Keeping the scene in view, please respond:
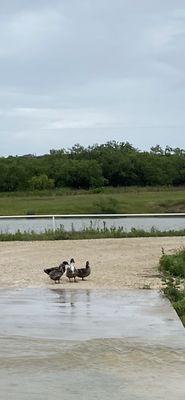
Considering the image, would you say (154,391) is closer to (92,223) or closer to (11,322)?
(11,322)

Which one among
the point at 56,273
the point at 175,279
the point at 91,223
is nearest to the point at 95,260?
the point at 56,273

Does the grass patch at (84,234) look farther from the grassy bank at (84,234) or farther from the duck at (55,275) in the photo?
the duck at (55,275)

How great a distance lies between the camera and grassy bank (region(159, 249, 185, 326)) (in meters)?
9.70

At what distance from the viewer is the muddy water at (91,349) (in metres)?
5.82

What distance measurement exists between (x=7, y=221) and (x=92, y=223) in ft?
9.20

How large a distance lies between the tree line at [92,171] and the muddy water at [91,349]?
5032 cm

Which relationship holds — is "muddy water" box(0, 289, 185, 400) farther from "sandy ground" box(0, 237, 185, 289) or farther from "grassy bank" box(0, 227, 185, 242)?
"grassy bank" box(0, 227, 185, 242)

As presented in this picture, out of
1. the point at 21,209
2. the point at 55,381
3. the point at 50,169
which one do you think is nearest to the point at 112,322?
the point at 55,381

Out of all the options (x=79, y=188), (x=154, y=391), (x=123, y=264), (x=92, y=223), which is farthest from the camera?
(x=79, y=188)

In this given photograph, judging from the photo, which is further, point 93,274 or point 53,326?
point 93,274

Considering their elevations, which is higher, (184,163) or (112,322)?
(184,163)

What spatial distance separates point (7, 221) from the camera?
2491cm

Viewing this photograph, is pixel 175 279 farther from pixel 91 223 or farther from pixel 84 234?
pixel 91 223

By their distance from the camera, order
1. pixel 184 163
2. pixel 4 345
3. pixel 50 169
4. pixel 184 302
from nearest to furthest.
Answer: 1. pixel 4 345
2. pixel 184 302
3. pixel 50 169
4. pixel 184 163
